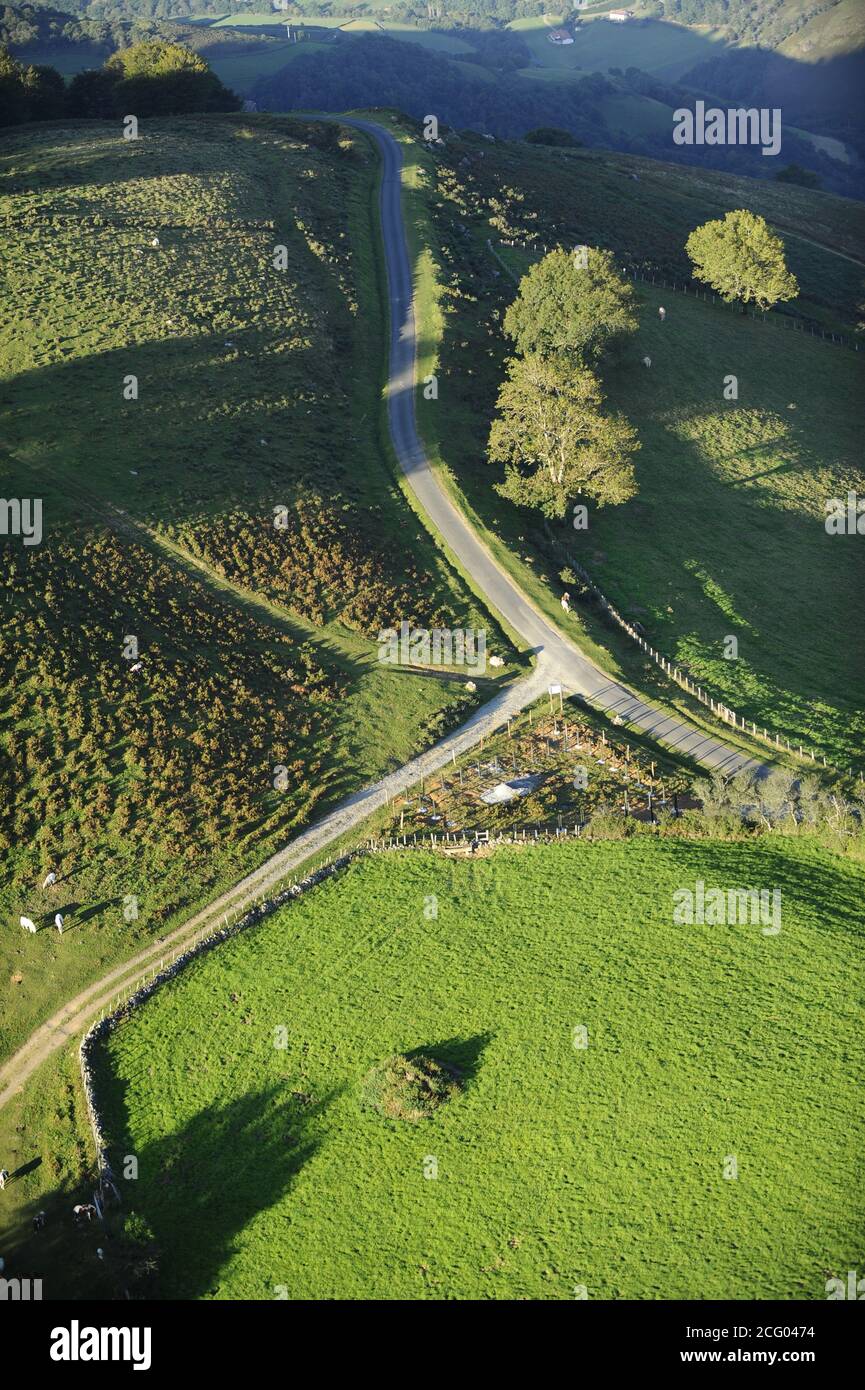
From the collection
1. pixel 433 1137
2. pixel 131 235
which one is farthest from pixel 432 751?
pixel 131 235

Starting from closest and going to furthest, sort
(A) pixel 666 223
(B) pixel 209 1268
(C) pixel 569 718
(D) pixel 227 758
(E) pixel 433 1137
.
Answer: (B) pixel 209 1268, (E) pixel 433 1137, (D) pixel 227 758, (C) pixel 569 718, (A) pixel 666 223

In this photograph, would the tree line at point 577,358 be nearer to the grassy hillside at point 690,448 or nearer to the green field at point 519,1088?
the grassy hillside at point 690,448

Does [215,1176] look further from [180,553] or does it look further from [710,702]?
[710,702]

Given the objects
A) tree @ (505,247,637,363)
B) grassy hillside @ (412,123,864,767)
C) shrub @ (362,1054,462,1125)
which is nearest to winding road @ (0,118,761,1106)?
grassy hillside @ (412,123,864,767)

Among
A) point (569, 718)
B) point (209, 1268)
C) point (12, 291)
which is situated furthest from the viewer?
point (12, 291)

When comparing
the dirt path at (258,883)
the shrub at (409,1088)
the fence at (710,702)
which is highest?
the fence at (710,702)

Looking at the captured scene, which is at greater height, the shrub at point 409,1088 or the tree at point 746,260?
the tree at point 746,260

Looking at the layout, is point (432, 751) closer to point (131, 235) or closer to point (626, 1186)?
point (626, 1186)

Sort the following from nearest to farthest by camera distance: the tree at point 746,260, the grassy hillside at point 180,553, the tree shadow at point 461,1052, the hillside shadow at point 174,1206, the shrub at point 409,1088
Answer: the hillside shadow at point 174,1206
the shrub at point 409,1088
the tree shadow at point 461,1052
the grassy hillside at point 180,553
the tree at point 746,260

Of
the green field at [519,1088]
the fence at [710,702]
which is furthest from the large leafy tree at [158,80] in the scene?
the green field at [519,1088]
